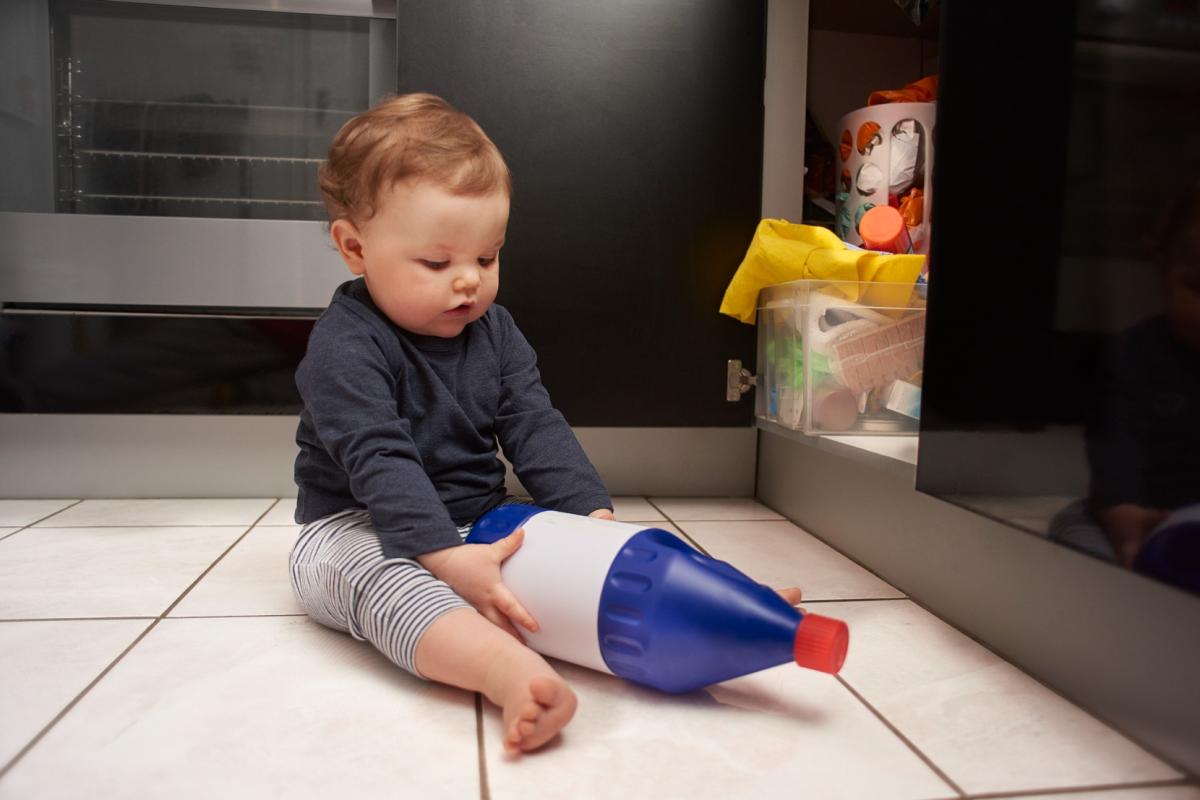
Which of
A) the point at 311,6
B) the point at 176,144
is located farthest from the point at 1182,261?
the point at 176,144

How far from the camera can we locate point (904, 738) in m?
0.68

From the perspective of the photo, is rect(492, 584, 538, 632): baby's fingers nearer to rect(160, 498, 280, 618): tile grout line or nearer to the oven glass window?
rect(160, 498, 280, 618): tile grout line

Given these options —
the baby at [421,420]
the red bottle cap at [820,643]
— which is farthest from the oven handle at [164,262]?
the red bottle cap at [820,643]

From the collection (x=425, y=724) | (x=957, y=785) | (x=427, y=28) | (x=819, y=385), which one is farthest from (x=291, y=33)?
(x=957, y=785)

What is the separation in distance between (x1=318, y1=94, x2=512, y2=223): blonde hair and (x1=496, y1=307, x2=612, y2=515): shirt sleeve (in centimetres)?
23

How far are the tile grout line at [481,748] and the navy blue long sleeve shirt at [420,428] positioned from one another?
0.15 m

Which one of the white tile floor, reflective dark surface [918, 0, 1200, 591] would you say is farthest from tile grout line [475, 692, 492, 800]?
reflective dark surface [918, 0, 1200, 591]

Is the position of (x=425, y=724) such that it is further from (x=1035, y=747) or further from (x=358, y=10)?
(x=358, y=10)

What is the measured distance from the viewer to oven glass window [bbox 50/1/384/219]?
4.50 feet

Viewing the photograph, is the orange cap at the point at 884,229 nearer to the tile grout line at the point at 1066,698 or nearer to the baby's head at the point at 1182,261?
the tile grout line at the point at 1066,698

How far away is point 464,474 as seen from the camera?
0.97 m

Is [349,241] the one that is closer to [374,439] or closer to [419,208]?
[419,208]

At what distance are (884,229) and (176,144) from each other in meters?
1.07

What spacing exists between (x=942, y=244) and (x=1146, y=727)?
43cm
